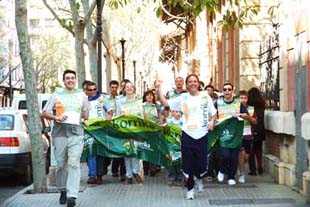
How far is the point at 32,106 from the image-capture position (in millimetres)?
11703

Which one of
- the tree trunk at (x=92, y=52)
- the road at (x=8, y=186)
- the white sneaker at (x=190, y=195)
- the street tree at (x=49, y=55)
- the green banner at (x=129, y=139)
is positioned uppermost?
the street tree at (x=49, y=55)

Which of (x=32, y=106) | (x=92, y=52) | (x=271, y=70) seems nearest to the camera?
(x=32, y=106)

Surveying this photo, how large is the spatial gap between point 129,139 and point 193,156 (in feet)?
8.51

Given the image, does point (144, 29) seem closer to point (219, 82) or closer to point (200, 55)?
point (200, 55)

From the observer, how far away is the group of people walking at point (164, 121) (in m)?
10.1

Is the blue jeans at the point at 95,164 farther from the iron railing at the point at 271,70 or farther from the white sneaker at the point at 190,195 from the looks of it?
the iron railing at the point at 271,70

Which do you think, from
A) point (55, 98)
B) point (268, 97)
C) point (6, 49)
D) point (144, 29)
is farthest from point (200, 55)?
point (6, 49)

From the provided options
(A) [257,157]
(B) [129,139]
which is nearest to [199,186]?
(B) [129,139]

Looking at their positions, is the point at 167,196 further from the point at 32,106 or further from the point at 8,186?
the point at 8,186

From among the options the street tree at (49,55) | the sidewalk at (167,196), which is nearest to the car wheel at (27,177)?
the sidewalk at (167,196)

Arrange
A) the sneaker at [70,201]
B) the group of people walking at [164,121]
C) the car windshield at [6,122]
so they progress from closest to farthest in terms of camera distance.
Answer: the sneaker at [70,201]
the group of people walking at [164,121]
the car windshield at [6,122]

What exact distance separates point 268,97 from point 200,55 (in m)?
21.7

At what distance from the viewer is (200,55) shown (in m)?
36.5

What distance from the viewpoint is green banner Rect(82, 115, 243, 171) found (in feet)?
42.7
